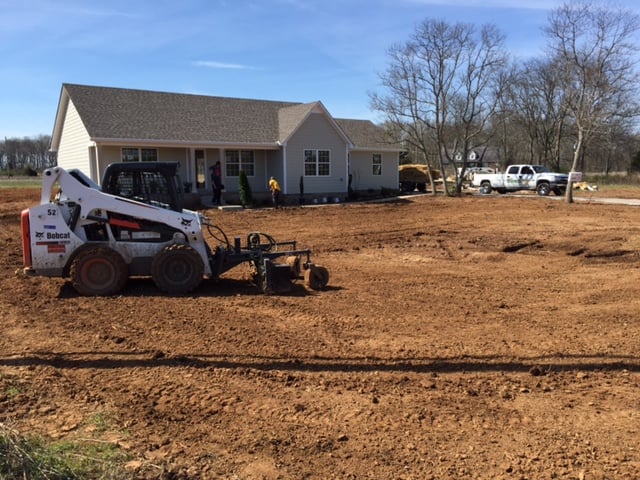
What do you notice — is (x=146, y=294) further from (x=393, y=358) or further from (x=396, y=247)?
(x=396, y=247)

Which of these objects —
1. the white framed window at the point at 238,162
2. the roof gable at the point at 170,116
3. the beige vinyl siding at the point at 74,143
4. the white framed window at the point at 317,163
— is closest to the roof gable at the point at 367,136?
the white framed window at the point at 317,163

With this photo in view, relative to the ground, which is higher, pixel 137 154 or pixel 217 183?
pixel 137 154

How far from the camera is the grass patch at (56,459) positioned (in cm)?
312

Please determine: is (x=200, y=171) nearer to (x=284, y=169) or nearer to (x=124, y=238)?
(x=284, y=169)

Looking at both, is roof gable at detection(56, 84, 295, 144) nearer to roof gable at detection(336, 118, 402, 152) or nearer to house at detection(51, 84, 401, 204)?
house at detection(51, 84, 401, 204)

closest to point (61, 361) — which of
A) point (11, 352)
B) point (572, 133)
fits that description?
point (11, 352)

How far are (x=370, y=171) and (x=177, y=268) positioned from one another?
1064 inches

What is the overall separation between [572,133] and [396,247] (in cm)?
5755

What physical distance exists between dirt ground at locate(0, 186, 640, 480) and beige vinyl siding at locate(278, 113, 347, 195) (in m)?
18.8

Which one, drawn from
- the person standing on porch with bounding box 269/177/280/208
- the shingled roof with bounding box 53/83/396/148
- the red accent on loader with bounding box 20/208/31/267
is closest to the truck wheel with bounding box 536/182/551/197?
the shingled roof with bounding box 53/83/396/148

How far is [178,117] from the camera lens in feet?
91.0

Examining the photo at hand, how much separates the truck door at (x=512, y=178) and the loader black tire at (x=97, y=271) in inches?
1277

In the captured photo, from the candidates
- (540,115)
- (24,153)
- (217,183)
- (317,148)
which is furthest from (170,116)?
(24,153)

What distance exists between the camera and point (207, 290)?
29.9 ft
